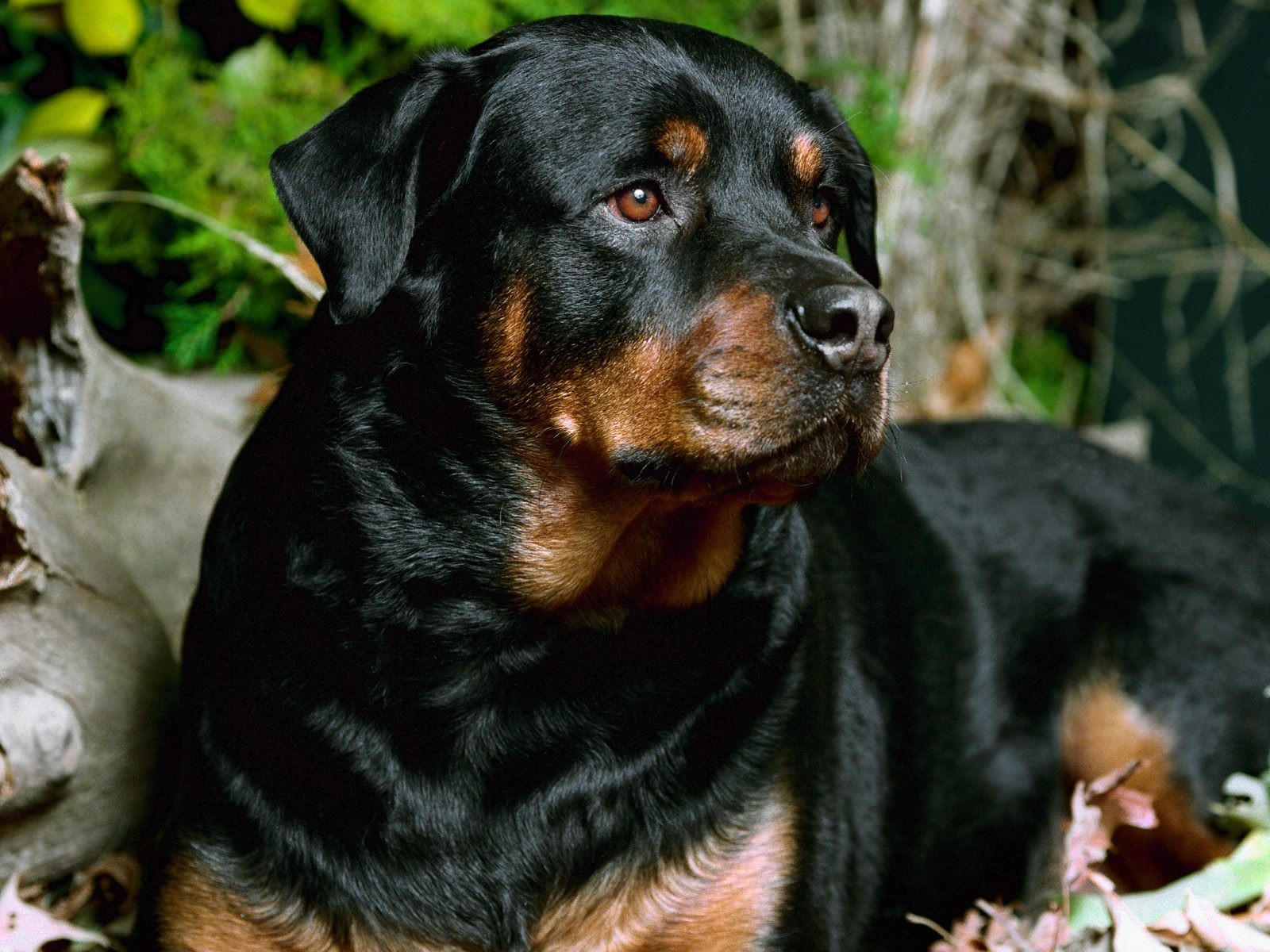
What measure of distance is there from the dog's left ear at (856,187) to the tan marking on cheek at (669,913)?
1.17 m

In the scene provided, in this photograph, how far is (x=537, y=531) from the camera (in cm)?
224

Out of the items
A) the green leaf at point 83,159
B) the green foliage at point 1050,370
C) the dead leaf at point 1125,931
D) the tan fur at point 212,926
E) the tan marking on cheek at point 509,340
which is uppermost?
the tan marking on cheek at point 509,340

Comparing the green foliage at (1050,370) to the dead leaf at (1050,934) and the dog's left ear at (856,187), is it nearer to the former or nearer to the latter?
the dog's left ear at (856,187)

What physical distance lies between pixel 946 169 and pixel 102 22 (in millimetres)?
2884

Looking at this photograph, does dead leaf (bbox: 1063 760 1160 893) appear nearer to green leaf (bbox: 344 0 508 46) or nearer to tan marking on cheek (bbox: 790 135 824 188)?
tan marking on cheek (bbox: 790 135 824 188)

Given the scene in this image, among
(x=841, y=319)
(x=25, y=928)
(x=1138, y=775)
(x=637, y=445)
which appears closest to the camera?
(x=841, y=319)

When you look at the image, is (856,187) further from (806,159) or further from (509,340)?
(509,340)

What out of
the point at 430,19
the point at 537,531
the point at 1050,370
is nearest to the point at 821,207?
the point at 537,531

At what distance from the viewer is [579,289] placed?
2.15m

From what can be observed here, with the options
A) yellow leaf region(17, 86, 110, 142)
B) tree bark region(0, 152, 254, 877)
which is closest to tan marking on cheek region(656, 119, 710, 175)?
tree bark region(0, 152, 254, 877)

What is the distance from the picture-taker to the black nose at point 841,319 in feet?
6.38

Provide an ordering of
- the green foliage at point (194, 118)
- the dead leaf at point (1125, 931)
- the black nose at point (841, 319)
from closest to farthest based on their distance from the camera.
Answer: the black nose at point (841, 319), the dead leaf at point (1125, 931), the green foliage at point (194, 118)

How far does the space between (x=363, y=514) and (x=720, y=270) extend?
0.69 m

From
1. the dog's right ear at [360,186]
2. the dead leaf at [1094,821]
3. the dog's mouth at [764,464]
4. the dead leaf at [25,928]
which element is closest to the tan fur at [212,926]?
the dead leaf at [25,928]
